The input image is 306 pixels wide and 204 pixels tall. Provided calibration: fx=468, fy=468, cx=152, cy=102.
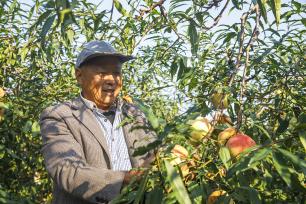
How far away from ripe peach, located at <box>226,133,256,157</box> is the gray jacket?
30cm

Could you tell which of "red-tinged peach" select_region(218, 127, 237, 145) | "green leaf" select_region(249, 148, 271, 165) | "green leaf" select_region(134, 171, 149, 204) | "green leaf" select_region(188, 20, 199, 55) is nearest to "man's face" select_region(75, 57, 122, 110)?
"green leaf" select_region(188, 20, 199, 55)

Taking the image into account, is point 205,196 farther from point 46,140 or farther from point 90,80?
point 90,80

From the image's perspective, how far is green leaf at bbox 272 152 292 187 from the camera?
3.60 feet

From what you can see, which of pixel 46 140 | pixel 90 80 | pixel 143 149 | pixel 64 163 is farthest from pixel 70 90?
pixel 143 149

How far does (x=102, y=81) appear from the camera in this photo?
2494mm

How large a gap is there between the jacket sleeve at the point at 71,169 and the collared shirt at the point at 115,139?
7.9 inches

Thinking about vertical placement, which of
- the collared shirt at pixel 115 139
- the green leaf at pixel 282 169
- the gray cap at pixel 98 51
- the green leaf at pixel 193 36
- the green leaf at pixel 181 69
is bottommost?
the collared shirt at pixel 115 139

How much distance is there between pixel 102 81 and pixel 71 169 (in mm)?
745

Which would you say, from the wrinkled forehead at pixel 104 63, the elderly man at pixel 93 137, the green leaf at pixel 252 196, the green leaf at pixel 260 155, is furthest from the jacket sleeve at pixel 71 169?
the green leaf at pixel 260 155

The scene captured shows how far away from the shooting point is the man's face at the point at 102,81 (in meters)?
2.50

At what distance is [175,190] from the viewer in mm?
1077

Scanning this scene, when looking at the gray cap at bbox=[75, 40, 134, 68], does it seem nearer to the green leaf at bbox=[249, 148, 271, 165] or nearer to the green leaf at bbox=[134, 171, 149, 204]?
the green leaf at bbox=[134, 171, 149, 204]

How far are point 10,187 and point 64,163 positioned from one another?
99.0 inches

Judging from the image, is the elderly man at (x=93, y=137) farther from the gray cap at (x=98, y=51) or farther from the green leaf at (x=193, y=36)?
the green leaf at (x=193, y=36)
